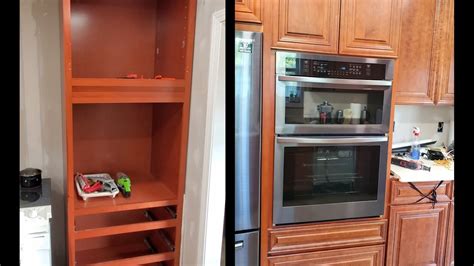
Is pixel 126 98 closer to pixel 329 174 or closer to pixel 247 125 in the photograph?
pixel 247 125

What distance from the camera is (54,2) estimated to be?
0.83 m

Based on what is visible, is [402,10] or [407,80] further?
[407,80]

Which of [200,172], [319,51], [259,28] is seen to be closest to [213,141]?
[200,172]

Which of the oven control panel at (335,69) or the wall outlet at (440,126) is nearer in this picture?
the oven control panel at (335,69)

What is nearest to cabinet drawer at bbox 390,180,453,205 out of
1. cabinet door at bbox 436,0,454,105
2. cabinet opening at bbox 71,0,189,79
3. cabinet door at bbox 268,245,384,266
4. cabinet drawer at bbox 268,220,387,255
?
cabinet drawer at bbox 268,220,387,255

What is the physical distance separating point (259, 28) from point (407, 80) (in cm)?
93

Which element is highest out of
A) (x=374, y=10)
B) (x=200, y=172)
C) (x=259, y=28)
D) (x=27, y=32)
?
(x=374, y=10)

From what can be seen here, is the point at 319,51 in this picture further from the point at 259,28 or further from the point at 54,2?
the point at 54,2

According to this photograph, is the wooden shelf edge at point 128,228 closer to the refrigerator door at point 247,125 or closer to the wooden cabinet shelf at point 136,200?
the wooden cabinet shelf at point 136,200

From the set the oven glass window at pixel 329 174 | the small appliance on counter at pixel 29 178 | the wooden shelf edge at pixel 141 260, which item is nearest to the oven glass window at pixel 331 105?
the oven glass window at pixel 329 174

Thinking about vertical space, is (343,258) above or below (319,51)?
below

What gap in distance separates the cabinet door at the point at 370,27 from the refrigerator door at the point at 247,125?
42 centimetres

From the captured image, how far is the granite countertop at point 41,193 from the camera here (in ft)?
2.34

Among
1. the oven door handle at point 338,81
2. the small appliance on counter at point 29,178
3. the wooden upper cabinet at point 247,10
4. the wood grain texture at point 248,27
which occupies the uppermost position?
the wooden upper cabinet at point 247,10
